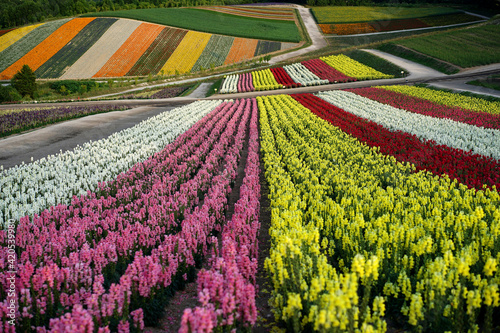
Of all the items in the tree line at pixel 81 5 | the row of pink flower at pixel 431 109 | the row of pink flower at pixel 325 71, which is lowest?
the row of pink flower at pixel 431 109

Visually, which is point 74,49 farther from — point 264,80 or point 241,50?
point 264,80

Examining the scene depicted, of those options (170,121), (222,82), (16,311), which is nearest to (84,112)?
(170,121)

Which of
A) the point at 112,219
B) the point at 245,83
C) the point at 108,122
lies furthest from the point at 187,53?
the point at 112,219

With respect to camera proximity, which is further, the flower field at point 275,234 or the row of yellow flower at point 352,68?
the row of yellow flower at point 352,68

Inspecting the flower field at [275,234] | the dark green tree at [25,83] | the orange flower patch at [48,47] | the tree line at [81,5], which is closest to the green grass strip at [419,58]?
the flower field at [275,234]

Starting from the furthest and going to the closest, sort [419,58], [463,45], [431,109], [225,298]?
[463,45]
[419,58]
[431,109]
[225,298]

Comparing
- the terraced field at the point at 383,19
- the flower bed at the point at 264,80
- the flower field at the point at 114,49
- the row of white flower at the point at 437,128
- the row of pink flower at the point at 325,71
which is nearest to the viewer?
the row of white flower at the point at 437,128

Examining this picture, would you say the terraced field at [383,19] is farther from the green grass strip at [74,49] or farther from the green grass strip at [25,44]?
the green grass strip at [25,44]
